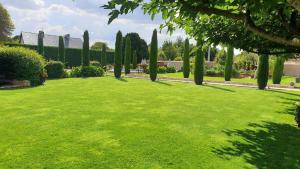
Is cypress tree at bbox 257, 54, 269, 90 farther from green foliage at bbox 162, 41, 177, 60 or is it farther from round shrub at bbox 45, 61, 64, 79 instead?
green foliage at bbox 162, 41, 177, 60

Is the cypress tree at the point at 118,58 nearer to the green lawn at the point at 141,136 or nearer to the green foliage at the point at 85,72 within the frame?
the green foliage at the point at 85,72

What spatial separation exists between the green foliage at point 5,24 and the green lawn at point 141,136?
184ft

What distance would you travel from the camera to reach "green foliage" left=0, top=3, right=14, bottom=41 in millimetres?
65000

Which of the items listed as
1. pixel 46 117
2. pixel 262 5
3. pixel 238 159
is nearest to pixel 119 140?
pixel 238 159

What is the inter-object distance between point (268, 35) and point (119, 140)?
16.4 feet

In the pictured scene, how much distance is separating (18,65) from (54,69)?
9.73 meters

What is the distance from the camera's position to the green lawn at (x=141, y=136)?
23.9 ft

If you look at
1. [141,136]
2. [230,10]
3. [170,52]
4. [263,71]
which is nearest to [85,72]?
[263,71]

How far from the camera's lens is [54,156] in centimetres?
727

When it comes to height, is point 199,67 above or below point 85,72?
above

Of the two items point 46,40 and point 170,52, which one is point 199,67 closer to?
point 46,40

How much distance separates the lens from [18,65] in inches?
894

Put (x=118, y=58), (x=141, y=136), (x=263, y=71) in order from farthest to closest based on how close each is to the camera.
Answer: (x=118, y=58)
(x=263, y=71)
(x=141, y=136)

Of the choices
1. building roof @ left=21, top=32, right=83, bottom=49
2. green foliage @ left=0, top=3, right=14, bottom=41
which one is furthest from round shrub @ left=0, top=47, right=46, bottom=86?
green foliage @ left=0, top=3, right=14, bottom=41
